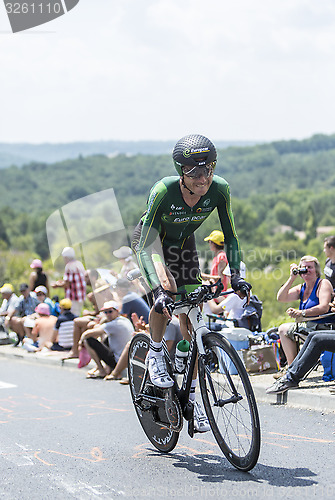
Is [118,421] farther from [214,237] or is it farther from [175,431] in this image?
[214,237]

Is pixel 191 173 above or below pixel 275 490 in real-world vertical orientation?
above

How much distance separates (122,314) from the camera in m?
11.4

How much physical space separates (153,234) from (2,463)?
88.8 inches

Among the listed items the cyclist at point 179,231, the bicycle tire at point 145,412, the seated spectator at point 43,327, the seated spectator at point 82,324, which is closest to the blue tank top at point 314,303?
the bicycle tire at point 145,412

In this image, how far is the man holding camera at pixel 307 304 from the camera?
28.3ft

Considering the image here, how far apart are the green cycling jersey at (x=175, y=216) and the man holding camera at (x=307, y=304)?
139 inches

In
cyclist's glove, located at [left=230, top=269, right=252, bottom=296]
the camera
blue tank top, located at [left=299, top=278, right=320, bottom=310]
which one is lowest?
blue tank top, located at [left=299, top=278, right=320, bottom=310]

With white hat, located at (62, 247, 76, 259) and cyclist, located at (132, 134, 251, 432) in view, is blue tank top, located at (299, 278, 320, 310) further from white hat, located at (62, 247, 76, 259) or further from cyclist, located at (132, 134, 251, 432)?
white hat, located at (62, 247, 76, 259)

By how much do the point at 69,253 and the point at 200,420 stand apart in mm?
9335

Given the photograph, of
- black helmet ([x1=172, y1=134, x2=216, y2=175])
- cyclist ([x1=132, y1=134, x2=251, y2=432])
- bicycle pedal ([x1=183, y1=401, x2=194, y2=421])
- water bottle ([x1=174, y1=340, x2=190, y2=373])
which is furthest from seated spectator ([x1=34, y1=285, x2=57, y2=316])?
black helmet ([x1=172, y1=134, x2=216, y2=175])

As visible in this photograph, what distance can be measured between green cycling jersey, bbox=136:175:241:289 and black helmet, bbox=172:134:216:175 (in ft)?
0.65

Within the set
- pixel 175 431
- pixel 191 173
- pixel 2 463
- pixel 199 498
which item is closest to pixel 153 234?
pixel 191 173

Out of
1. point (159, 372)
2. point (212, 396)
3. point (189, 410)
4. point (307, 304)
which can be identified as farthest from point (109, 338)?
point (212, 396)

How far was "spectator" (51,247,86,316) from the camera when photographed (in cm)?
1416
